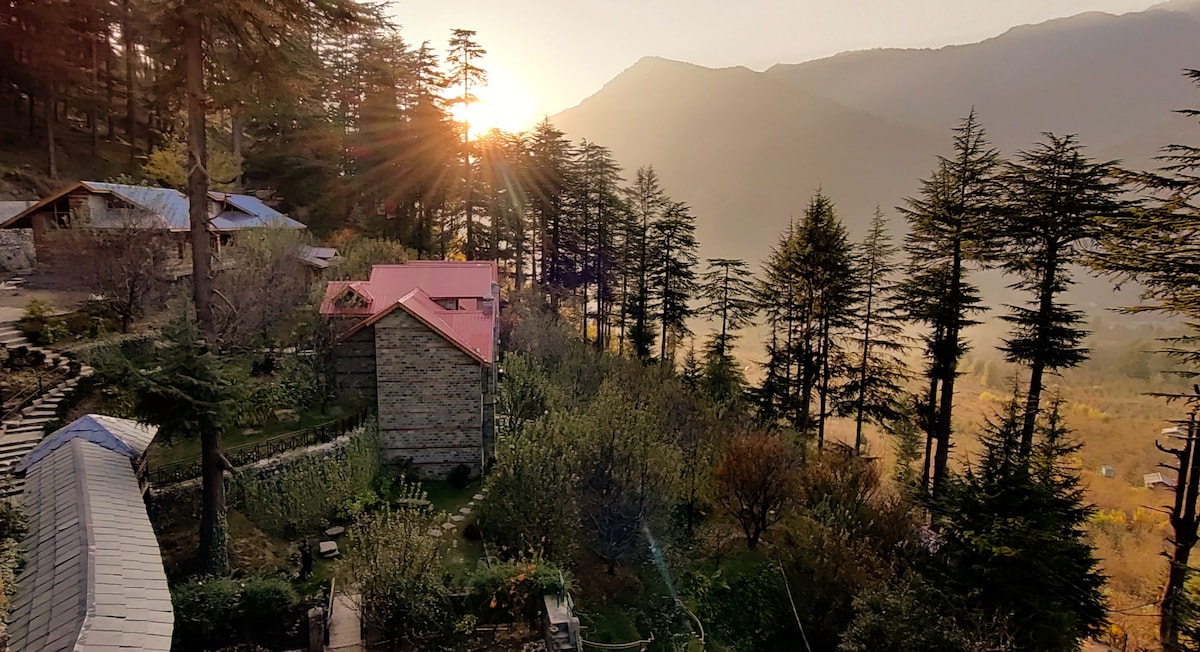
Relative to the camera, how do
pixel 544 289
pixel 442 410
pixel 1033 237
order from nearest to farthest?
pixel 1033 237
pixel 442 410
pixel 544 289

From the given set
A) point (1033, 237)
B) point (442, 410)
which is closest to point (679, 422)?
point (442, 410)

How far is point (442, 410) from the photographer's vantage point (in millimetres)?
19281

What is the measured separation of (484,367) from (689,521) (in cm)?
809

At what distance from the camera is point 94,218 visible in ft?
78.4

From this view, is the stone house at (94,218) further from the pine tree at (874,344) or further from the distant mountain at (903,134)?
the distant mountain at (903,134)

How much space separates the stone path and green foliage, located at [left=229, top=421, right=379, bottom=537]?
3.35m

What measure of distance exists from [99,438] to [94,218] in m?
17.0

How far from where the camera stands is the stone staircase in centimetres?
1231

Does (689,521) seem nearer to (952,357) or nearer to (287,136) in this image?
(952,357)

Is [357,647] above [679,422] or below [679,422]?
below

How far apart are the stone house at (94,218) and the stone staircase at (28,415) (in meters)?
4.18

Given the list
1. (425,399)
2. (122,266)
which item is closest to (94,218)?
(122,266)

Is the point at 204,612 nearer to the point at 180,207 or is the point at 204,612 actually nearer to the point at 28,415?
the point at 28,415

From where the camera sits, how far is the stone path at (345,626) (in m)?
11.4
